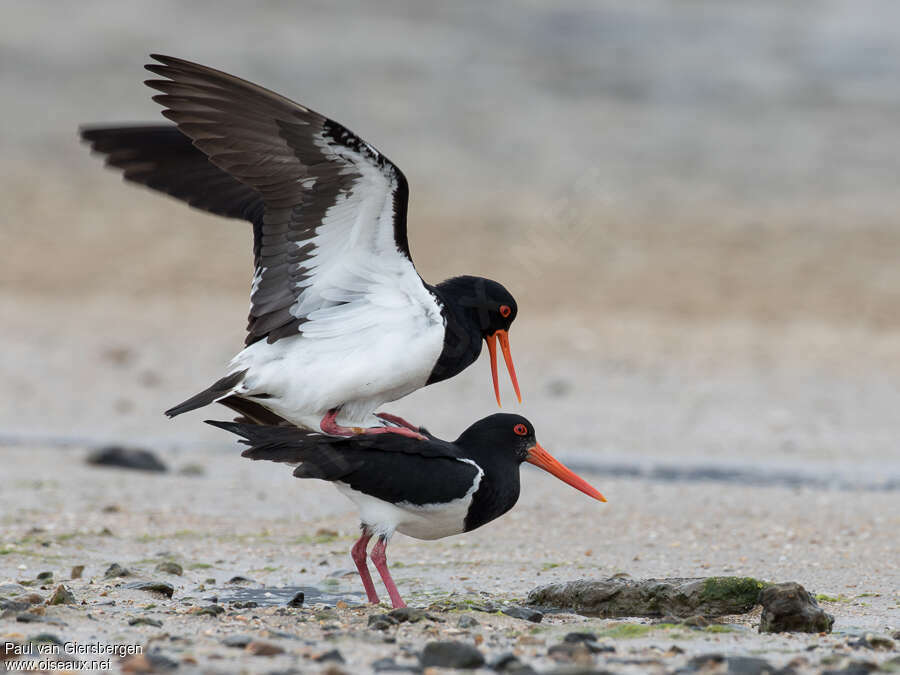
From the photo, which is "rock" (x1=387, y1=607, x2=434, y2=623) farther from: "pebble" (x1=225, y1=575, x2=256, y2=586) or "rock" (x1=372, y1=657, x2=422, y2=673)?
"pebble" (x1=225, y1=575, x2=256, y2=586)

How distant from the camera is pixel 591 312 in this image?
57.1ft

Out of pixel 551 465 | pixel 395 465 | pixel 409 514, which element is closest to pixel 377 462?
pixel 395 465

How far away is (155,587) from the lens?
20.5 feet

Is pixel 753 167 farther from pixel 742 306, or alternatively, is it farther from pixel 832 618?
pixel 832 618

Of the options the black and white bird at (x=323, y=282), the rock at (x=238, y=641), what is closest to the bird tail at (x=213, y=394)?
the black and white bird at (x=323, y=282)

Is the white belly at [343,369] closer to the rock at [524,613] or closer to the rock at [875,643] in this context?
the rock at [524,613]

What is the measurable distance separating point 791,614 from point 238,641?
2100 millimetres

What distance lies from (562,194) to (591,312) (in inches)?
225

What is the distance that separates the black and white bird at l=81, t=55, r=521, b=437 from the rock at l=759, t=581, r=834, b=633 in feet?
6.46

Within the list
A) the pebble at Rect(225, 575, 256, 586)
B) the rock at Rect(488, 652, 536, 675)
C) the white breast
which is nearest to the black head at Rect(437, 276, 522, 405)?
the white breast

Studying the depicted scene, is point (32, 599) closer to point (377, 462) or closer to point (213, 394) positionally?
point (213, 394)

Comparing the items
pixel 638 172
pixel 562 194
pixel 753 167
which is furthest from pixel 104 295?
pixel 753 167

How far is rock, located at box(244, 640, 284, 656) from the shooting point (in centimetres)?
468

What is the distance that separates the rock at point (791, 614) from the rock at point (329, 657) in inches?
68.6
